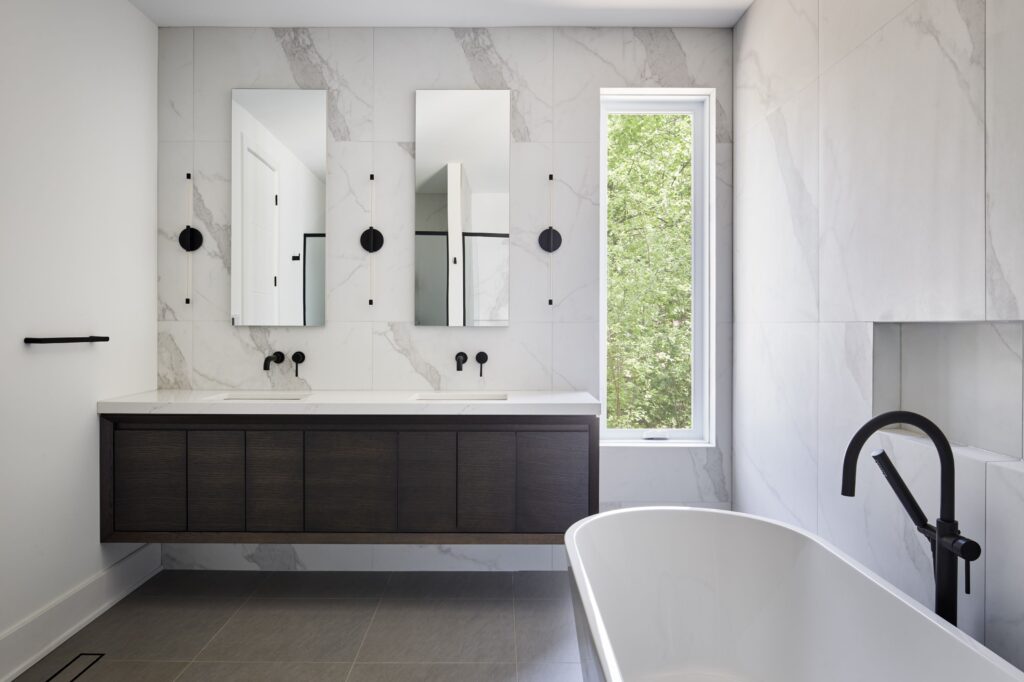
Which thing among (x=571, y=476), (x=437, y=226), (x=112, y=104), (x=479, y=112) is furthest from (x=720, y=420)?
(x=112, y=104)

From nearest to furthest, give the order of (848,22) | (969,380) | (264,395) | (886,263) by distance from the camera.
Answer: (969,380), (886,263), (848,22), (264,395)

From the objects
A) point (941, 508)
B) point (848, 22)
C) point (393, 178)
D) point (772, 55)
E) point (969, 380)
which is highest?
point (772, 55)

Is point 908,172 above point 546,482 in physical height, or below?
above

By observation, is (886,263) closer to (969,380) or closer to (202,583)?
(969,380)

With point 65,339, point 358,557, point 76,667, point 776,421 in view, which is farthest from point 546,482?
point 65,339

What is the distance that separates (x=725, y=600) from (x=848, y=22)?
6.42 ft

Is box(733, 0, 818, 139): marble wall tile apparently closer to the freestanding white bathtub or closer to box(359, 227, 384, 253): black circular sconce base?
the freestanding white bathtub

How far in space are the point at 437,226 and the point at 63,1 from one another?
170 cm

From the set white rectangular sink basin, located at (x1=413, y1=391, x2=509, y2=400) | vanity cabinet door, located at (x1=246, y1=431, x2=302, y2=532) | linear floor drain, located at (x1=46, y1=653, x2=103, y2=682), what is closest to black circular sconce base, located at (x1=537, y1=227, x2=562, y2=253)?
white rectangular sink basin, located at (x1=413, y1=391, x2=509, y2=400)

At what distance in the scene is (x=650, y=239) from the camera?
3.26 m

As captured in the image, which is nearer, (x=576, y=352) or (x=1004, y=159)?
(x=1004, y=159)

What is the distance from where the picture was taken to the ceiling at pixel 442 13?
286cm

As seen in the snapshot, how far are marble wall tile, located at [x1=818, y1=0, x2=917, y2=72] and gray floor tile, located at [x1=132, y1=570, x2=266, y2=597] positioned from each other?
325cm

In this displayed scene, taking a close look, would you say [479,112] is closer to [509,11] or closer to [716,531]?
[509,11]
